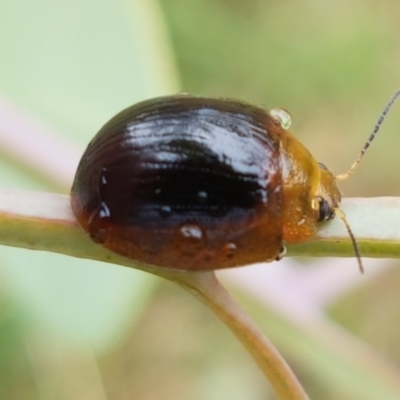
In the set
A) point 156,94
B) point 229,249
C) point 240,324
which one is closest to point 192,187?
point 229,249

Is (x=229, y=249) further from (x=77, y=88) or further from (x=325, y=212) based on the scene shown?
(x=77, y=88)

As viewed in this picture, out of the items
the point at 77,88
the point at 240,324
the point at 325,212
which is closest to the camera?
the point at 240,324

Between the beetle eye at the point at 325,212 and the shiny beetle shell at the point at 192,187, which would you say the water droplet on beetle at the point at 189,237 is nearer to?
the shiny beetle shell at the point at 192,187

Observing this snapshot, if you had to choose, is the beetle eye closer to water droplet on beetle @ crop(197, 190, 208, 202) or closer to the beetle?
the beetle

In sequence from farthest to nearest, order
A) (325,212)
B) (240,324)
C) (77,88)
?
(77,88) → (325,212) → (240,324)

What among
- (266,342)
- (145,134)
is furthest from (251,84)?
(266,342)

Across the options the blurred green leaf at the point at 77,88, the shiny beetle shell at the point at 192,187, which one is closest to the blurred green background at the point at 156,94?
the blurred green leaf at the point at 77,88

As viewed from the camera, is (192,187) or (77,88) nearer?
(192,187)
